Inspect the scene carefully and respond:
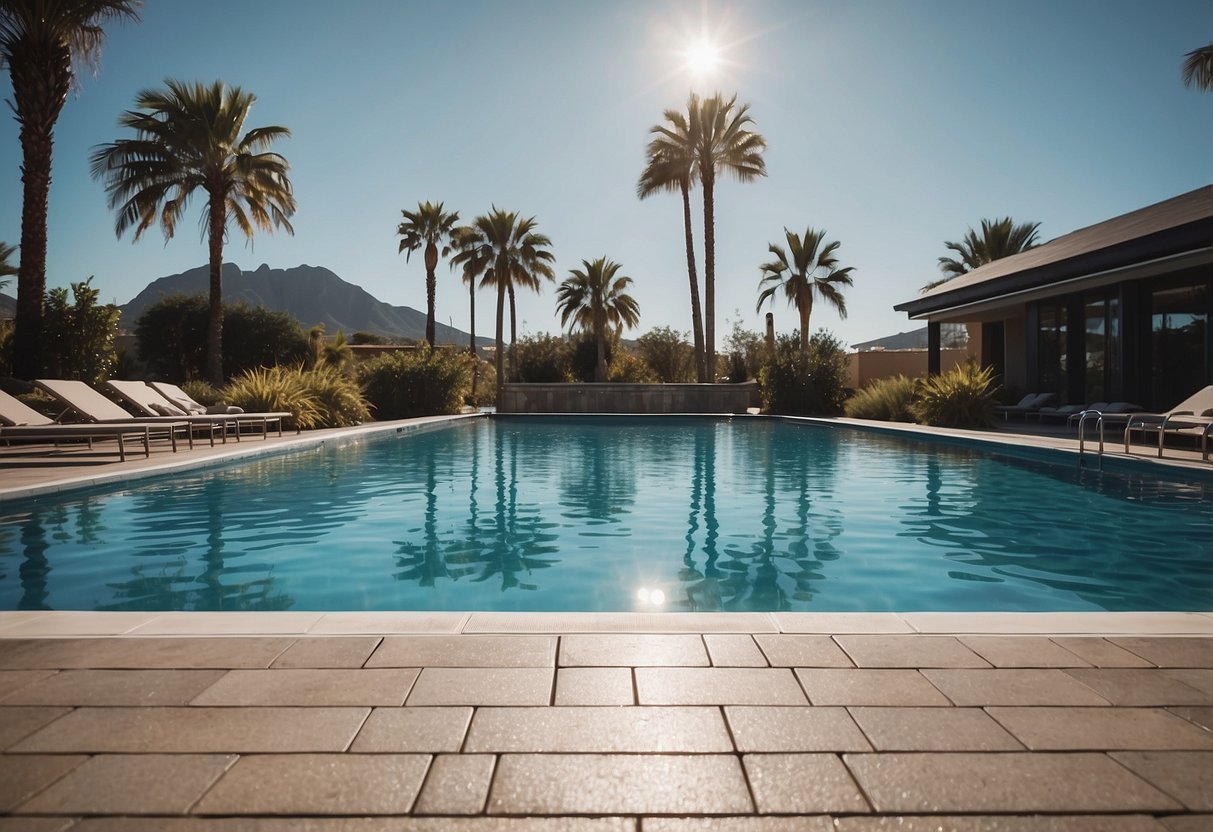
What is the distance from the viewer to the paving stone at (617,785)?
1.64 meters

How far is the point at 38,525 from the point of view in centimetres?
620

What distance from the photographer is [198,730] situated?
1996mm

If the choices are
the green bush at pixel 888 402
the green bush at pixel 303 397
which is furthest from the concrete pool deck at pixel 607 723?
the green bush at pixel 888 402

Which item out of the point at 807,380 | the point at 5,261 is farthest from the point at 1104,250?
the point at 5,261

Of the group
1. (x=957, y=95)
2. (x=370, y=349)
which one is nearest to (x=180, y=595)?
(x=957, y=95)

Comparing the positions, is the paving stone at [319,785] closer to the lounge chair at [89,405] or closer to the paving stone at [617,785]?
the paving stone at [617,785]

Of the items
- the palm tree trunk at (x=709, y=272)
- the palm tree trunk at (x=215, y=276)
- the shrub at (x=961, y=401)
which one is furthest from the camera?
the palm tree trunk at (x=709, y=272)

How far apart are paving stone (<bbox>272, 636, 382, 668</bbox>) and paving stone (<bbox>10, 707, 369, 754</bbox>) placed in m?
0.36

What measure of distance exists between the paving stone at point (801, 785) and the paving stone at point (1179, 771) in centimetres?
74

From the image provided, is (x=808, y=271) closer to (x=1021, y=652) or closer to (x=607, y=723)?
(x=1021, y=652)

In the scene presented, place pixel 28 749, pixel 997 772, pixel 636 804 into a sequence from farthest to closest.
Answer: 1. pixel 28 749
2. pixel 997 772
3. pixel 636 804

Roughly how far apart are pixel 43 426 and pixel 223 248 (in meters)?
10.6

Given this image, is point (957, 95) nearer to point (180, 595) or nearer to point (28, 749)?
point (180, 595)

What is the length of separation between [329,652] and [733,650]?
149 centimetres
